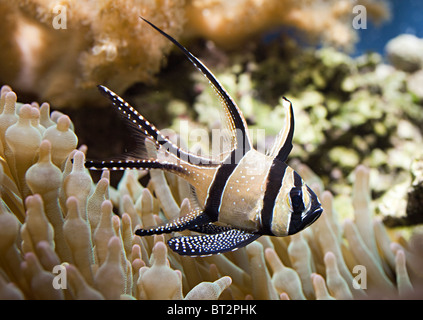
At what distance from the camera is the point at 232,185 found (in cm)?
158

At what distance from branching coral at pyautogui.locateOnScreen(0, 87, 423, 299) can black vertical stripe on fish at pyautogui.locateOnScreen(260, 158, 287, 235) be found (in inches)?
11.1

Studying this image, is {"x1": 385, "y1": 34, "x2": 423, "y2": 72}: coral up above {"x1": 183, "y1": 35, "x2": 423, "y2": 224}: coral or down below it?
above

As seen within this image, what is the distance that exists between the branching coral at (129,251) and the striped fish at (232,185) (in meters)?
0.18

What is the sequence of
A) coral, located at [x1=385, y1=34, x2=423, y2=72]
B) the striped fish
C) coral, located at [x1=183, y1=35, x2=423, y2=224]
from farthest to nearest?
1. coral, located at [x1=385, y1=34, x2=423, y2=72]
2. coral, located at [x1=183, y1=35, x2=423, y2=224]
3. the striped fish

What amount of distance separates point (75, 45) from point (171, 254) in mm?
1732

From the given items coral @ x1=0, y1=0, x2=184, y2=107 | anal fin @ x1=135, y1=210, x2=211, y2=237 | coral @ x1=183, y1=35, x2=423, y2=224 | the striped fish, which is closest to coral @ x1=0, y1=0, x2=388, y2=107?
coral @ x1=0, y1=0, x2=184, y2=107

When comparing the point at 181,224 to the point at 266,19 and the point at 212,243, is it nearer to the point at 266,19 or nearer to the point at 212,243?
the point at 212,243

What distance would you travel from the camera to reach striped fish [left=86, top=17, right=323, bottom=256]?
4.86 ft

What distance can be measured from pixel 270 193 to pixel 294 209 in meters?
0.12

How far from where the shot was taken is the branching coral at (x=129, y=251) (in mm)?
1258

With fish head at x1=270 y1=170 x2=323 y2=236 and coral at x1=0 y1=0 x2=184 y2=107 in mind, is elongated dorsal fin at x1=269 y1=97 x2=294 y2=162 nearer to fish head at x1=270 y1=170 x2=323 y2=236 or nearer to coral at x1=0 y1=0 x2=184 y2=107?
fish head at x1=270 y1=170 x2=323 y2=236
